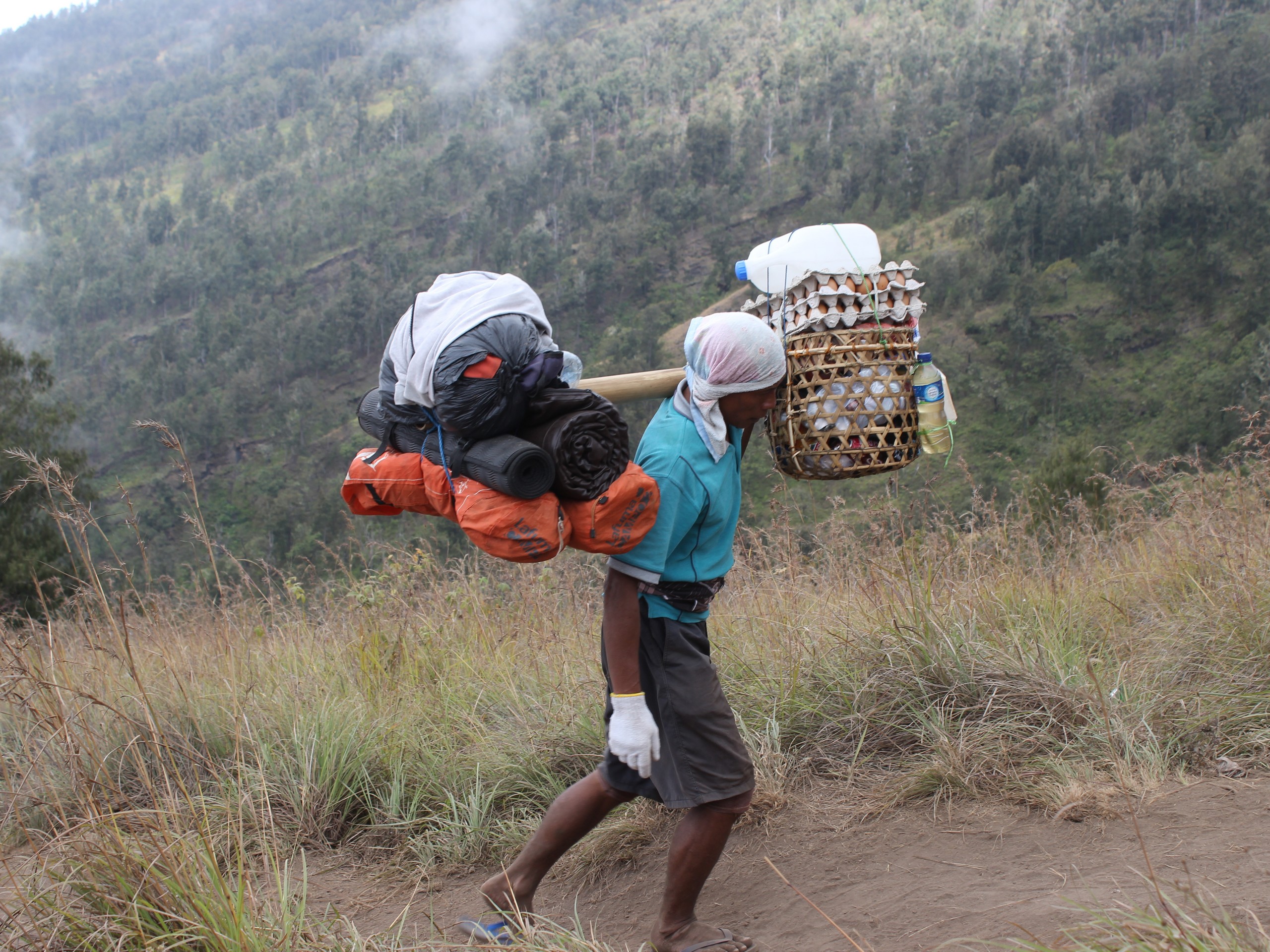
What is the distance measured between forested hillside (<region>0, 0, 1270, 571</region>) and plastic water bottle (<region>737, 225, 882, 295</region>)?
43.7ft

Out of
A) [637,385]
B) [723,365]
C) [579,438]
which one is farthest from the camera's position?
[637,385]

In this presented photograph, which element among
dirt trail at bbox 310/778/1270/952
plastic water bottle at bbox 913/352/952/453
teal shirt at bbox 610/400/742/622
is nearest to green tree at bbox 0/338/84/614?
dirt trail at bbox 310/778/1270/952

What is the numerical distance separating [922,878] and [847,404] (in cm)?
134

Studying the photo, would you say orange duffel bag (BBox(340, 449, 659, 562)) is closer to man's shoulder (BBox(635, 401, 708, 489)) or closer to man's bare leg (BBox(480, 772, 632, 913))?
man's shoulder (BBox(635, 401, 708, 489))

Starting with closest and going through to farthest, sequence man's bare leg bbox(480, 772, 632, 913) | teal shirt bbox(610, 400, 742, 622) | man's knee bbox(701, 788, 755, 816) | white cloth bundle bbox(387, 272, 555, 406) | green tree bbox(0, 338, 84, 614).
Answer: white cloth bundle bbox(387, 272, 555, 406) < teal shirt bbox(610, 400, 742, 622) < man's knee bbox(701, 788, 755, 816) < man's bare leg bbox(480, 772, 632, 913) < green tree bbox(0, 338, 84, 614)

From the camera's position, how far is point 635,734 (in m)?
2.24

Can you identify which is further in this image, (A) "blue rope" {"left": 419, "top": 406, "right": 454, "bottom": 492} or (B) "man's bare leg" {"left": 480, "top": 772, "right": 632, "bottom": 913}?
(B) "man's bare leg" {"left": 480, "top": 772, "right": 632, "bottom": 913}

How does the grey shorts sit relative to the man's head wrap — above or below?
below

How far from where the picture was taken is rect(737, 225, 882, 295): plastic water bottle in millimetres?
2611

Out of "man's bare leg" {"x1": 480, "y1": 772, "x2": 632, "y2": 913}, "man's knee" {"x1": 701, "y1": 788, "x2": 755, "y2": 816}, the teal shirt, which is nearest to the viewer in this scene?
the teal shirt

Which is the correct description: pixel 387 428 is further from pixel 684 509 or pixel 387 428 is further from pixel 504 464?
pixel 684 509

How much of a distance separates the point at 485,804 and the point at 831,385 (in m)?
1.85

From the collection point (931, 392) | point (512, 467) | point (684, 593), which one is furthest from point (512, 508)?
point (931, 392)

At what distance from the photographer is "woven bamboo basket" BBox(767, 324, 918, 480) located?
251 centimetres
